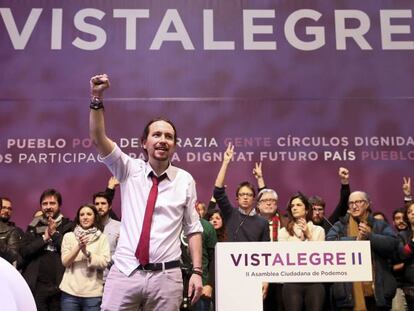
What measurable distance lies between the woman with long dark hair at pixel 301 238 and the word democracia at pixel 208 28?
2784 mm

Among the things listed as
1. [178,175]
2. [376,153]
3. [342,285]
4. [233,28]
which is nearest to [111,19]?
[233,28]

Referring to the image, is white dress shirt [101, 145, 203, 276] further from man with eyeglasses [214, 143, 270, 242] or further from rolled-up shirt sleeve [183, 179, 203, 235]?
man with eyeglasses [214, 143, 270, 242]

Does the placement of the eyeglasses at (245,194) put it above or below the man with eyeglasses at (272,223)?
above

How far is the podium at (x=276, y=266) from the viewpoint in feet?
11.6

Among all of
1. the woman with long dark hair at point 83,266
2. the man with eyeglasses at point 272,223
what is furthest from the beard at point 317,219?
the woman with long dark hair at point 83,266

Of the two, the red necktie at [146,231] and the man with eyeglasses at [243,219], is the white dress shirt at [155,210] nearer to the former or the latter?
the red necktie at [146,231]


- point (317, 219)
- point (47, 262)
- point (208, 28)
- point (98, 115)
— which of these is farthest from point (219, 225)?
point (208, 28)

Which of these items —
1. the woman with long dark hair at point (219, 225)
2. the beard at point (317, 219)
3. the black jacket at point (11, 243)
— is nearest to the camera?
the black jacket at point (11, 243)

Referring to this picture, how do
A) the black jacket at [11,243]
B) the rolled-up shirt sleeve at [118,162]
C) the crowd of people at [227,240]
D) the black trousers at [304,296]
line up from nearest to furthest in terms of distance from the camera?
the rolled-up shirt sleeve at [118,162]
the black trousers at [304,296]
the crowd of people at [227,240]
the black jacket at [11,243]

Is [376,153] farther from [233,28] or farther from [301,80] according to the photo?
[233,28]

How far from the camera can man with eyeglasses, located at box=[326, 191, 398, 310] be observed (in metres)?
4.40

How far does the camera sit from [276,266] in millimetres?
3594

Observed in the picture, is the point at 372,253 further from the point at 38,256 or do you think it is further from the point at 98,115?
the point at 98,115

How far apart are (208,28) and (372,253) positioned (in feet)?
11.4
